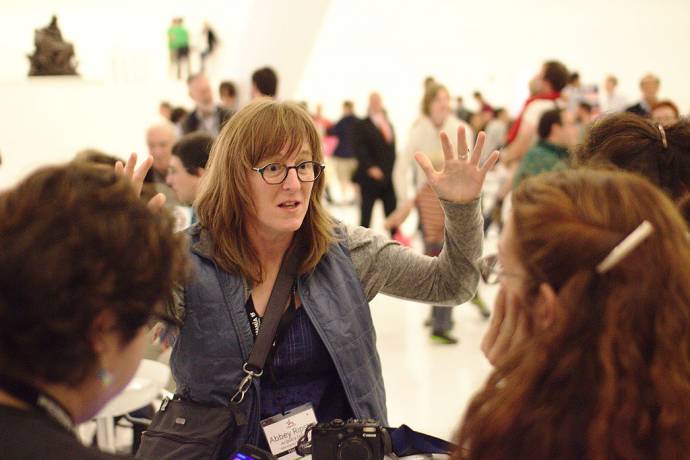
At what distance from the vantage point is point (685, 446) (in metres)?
1.05

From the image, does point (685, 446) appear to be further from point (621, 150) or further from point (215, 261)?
point (215, 261)

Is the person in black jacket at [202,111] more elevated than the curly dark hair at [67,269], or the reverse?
the curly dark hair at [67,269]

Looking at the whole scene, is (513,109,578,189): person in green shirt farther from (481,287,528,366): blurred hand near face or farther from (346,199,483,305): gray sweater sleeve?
(481,287,528,366): blurred hand near face

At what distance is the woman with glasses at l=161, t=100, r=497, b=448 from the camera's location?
1.93 m

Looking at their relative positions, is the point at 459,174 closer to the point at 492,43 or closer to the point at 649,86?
the point at 649,86

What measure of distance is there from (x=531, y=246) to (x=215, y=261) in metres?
1.07

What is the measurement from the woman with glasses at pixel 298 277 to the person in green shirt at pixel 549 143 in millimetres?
2777

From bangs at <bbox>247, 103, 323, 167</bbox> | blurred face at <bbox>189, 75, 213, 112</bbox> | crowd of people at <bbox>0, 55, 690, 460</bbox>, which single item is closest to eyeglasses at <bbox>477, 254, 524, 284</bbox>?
crowd of people at <bbox>0, 55, 690, 460</bbox>

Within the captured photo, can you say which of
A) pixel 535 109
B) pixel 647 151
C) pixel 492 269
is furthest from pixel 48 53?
pixel 492 269

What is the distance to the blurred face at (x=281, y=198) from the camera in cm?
203

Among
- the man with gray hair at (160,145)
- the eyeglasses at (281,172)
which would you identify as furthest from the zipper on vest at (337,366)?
the man with gray hair at (160,145)

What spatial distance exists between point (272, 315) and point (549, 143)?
3272 millimetres

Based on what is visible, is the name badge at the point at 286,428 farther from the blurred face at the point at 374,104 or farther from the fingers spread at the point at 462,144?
the blurred face at the point at 374,104

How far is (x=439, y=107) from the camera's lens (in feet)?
18.7
